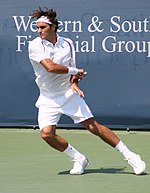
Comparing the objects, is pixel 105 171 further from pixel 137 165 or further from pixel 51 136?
pixel 51 136

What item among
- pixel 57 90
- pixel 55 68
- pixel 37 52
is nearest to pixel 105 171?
pixel 57 90

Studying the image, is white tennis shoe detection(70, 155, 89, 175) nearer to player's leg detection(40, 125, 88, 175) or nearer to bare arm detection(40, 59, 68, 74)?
player's leg detection(40, 125, 88, 175)

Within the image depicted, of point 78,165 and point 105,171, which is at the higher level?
Result: point 78,165

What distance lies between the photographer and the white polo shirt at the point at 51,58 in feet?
23.2

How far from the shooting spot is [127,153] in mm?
7184

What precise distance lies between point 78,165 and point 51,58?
3.25 feet

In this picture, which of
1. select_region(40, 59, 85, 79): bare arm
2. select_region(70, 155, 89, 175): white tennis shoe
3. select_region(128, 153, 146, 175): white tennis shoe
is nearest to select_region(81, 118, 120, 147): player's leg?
select_region(128, 153, 146, 175): white tennis shoe

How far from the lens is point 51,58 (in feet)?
23.3

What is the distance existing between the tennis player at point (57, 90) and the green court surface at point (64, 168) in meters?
0.26

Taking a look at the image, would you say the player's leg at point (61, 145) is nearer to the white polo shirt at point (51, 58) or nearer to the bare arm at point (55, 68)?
the white polo shirt at point (51, 58)

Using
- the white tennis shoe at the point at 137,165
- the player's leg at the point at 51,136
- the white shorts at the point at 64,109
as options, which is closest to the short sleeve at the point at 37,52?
the white shorts at the point at 64,109

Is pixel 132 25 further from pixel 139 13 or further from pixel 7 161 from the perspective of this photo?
pixel 7 161

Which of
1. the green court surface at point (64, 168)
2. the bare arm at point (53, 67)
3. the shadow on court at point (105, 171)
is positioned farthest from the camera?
the shadow on court at point (105, 171)

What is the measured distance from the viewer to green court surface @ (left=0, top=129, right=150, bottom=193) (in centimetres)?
655
